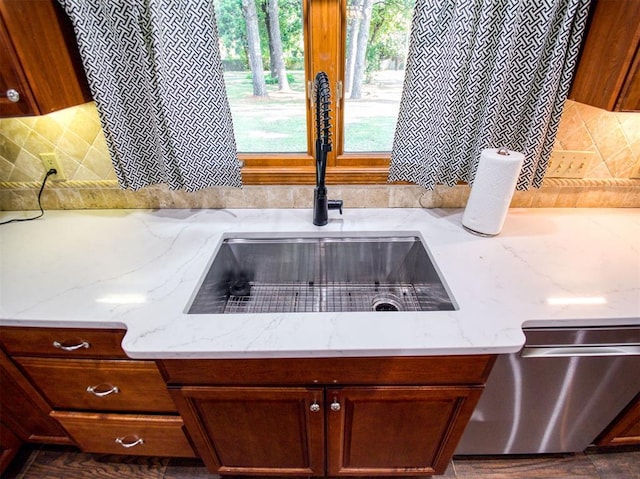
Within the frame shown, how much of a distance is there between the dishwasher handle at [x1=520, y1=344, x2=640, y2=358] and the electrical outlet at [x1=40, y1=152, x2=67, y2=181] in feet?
5.83

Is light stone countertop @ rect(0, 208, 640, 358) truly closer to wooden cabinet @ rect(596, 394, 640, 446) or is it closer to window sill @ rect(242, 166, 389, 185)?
window sill @ rect(242, 166, 389, 185)

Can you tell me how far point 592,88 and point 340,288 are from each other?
3.39ft

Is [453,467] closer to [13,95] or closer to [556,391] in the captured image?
[556,391]

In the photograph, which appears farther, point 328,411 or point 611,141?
point 611,141

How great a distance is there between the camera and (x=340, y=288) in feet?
4.15

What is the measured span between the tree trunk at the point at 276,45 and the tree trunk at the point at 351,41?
225 millimetres

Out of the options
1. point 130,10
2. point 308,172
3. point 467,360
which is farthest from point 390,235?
point 130,10

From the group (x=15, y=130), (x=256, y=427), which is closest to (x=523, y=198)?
(x=256, y=427)

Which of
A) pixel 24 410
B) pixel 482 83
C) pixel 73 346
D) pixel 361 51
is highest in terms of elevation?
pixel 361 51

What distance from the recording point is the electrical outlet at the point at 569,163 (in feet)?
4.01

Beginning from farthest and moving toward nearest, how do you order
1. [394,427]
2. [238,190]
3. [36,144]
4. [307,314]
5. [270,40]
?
[238,190] < [36,144] < [270,40] < [394,427] < [307,314]

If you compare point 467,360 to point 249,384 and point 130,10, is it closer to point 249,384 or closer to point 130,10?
point 249,384

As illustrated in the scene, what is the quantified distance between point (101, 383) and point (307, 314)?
73 centimetres

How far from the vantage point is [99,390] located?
1.01m
